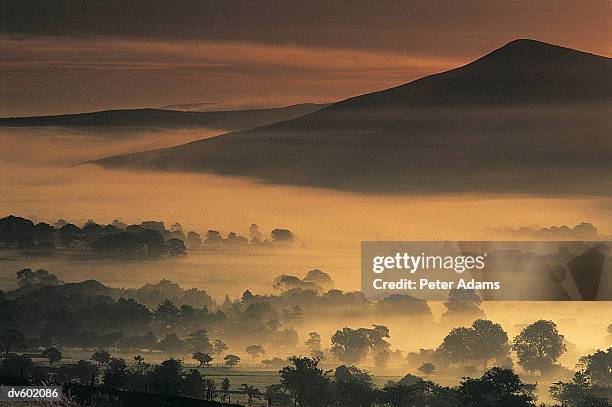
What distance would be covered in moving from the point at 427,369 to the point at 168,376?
2043 millimetres

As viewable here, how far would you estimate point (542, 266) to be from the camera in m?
11.5

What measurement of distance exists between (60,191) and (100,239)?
511 millimetres

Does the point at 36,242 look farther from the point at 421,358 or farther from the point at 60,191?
the point at 421,358

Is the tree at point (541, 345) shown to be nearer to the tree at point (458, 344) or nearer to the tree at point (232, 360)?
the tree at point (458, 344)

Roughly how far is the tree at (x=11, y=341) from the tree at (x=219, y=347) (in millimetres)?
1559

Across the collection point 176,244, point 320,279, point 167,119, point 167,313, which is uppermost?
point 167,119

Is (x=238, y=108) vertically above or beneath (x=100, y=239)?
above

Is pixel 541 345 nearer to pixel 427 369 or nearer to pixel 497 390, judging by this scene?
pixel 497 390

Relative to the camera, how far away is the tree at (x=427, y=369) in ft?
37.7

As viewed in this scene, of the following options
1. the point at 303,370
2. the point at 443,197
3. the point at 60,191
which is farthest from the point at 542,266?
the point at 60,191

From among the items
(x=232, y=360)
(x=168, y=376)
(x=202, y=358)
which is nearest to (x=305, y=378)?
(x=232, y=360)

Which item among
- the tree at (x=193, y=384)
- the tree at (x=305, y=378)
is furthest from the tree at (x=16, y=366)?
the tree at (x=305, y=378)

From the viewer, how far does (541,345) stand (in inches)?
450

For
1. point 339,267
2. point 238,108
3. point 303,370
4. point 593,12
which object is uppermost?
point 593,12
